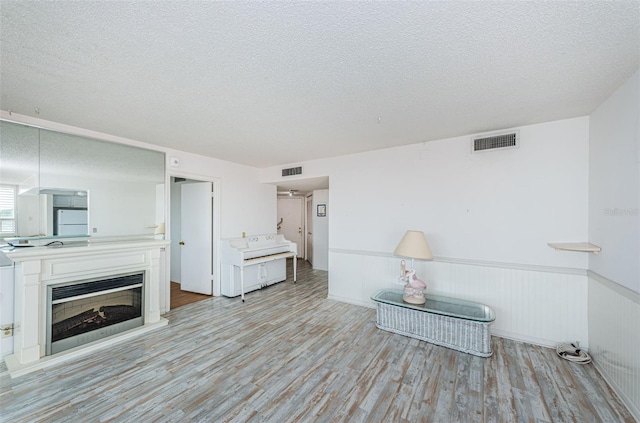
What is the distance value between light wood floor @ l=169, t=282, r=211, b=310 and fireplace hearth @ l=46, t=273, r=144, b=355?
848 mm

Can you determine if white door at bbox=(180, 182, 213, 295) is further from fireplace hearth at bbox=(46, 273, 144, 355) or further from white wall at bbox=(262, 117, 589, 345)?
white wall at bbox=(262, 117, 589, 345)

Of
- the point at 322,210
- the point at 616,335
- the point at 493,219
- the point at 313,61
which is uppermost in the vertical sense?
the point at 313,61

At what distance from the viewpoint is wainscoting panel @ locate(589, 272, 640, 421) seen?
1831 mm

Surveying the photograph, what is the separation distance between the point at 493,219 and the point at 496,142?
935 millimetres

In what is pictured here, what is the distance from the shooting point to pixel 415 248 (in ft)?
10.3

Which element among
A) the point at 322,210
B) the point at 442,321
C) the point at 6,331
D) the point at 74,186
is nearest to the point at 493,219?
the point at 442,321

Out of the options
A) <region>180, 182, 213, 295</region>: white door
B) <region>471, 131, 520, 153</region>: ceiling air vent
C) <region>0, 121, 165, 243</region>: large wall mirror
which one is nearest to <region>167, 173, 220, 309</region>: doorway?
<region>180, 182, 213, 295</region>: white door

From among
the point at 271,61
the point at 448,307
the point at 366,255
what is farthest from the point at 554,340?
the point at 271,61

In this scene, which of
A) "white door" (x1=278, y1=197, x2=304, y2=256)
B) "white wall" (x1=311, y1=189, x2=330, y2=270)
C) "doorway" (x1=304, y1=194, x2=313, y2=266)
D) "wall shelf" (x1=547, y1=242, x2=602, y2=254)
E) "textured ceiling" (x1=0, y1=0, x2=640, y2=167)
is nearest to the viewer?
"textured ceiling" (x1=0, y1=0, x2=640, y2=167)

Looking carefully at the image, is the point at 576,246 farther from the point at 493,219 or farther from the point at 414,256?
the point at 414,256

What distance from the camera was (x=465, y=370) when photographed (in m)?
2.36

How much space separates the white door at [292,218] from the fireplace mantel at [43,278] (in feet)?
17.9

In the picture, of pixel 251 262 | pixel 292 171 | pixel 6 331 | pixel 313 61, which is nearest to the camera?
pixel 313 61

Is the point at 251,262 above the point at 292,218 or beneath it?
beneath
